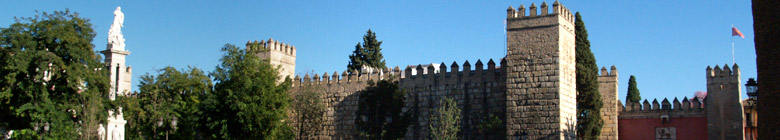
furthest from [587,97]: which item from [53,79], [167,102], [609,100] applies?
[53,79]

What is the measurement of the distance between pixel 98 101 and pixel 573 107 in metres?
14.4

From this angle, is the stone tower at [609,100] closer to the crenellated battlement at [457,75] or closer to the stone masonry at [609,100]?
the stone masonry at [609,100]

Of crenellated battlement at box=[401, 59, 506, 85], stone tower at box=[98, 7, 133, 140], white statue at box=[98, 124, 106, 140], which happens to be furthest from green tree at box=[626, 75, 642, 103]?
white statue at box=[98, 124, 106, 140]

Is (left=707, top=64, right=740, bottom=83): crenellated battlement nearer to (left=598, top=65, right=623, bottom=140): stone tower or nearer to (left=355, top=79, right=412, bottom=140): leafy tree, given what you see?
(left=598, top=65, right=623, bottom=140): stone tower

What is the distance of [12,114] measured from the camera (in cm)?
2744

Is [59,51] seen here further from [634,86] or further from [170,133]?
[634,86]

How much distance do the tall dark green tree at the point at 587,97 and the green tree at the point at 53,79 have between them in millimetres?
14844

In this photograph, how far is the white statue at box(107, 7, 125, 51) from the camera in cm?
2714

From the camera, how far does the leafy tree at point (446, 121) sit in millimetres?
24680

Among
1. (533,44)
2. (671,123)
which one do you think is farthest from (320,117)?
(671,123)

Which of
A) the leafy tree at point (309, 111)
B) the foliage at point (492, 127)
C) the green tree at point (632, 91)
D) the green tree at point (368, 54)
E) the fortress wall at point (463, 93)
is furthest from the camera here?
the green tree at point (368, 54)

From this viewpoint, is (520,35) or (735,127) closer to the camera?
(520,35)

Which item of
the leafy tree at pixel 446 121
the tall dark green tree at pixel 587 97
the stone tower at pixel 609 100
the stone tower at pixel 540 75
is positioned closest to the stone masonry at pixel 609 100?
the stone tower at pixel 609 100

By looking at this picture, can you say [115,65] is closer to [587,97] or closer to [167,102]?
[167,102]
